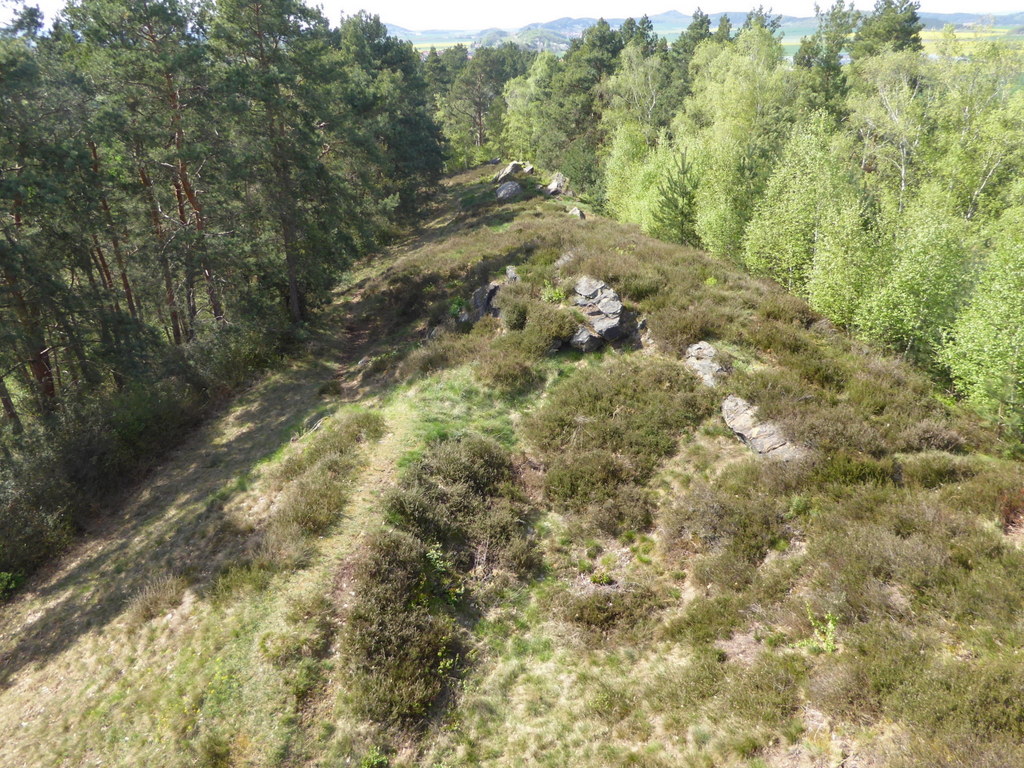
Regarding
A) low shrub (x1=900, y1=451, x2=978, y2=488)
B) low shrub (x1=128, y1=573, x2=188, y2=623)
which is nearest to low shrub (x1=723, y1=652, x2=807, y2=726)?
low shrub (x1=900, y1=451, x2=978, y2=488)

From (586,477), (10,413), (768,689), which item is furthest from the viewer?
(10,413)

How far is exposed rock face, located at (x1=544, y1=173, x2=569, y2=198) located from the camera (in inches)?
1644

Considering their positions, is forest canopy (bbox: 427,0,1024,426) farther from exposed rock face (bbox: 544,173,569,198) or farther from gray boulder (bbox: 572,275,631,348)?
gray boulder (bbox: 572,275,631,348)

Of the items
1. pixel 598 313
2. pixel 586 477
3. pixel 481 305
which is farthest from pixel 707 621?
pixel 481 305

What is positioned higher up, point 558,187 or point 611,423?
point 558,187

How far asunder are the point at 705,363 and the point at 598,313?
4539mm

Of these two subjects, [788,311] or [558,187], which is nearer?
[788,311]

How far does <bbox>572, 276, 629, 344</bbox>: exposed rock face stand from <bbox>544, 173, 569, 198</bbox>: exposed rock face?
25.3 metres

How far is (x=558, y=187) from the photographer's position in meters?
42.0

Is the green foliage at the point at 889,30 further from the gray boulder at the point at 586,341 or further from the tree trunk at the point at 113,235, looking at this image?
the tree trunk at the point at 113,235

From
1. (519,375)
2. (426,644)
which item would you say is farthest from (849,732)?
(519,375)

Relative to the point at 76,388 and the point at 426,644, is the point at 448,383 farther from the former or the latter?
the point at 76,388

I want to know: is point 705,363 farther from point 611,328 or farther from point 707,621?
point 707,621

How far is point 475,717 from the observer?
27.4 ft
